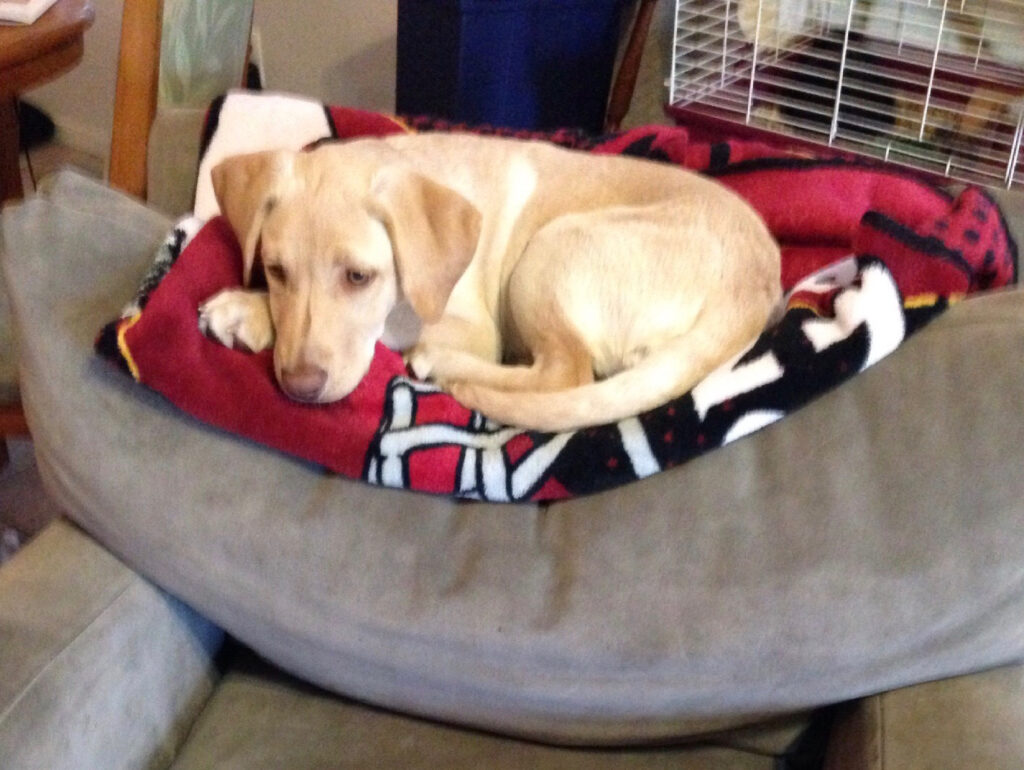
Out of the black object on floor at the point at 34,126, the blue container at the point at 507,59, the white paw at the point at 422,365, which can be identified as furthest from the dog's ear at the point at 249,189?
the black object on floor at the point at 34,126

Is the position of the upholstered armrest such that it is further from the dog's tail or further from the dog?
the dog's tail

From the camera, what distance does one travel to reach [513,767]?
1097 mm

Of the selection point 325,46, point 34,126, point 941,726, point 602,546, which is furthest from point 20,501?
point 34,126

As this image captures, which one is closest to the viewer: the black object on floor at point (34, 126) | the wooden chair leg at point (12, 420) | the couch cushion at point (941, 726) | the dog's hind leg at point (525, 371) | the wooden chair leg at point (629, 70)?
the couch cushion at point (941, 726)

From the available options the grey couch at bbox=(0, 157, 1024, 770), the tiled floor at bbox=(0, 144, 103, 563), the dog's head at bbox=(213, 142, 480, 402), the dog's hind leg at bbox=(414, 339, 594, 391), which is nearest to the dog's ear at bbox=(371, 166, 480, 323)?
the dog's head at bbox=(213, 142, 480, 402)

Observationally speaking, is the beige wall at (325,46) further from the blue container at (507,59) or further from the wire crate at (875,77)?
the wire crate at (875,77)

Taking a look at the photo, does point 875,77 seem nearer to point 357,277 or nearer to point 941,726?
point 357,277

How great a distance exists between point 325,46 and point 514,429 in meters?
2.31

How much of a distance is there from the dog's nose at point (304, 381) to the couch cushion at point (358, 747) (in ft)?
1.36

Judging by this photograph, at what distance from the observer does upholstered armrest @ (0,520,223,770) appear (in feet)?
3.04

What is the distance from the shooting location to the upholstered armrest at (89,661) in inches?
36.5

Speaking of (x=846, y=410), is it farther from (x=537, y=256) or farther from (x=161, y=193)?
(x=161, y=193)

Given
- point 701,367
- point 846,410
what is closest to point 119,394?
point 701,367

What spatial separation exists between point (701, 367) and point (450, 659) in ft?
1.63
